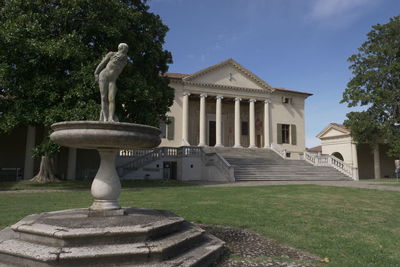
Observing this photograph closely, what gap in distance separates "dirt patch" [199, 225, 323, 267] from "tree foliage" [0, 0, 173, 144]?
935 centimetres

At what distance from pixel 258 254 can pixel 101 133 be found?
284 cm

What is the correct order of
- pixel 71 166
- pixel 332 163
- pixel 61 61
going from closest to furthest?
pixel 61 61, pixel 71 166, pixel 332 163

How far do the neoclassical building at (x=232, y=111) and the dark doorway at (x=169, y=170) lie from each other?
4.52 m

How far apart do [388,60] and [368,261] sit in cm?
2730

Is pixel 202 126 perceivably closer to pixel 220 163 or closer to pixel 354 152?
pixel 220 163

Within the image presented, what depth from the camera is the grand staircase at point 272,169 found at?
71.5 ft

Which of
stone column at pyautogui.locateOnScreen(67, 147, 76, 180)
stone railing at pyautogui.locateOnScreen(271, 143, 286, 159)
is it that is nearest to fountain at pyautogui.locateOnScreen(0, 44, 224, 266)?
stone column at pyautogui.locateOnScreen(67, 147, 76, 180)

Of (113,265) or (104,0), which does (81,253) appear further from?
A: (104,0)

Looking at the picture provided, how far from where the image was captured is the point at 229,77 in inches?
1226

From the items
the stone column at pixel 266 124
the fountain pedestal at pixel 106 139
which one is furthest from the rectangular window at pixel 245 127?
the fountain pedestal at pixel 106 139

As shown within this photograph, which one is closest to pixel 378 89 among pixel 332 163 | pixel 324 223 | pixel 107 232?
pixel 332 163

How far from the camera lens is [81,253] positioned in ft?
10.7

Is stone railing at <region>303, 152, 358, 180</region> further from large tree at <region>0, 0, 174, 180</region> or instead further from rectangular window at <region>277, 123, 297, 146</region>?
large tree at <region>0, 0, 174, 180</region>

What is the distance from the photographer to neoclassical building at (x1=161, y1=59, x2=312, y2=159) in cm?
2917
